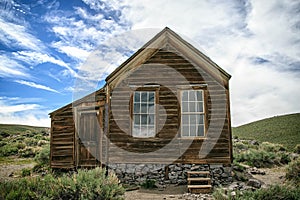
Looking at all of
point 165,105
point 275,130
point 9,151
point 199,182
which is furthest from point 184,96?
point 275,130

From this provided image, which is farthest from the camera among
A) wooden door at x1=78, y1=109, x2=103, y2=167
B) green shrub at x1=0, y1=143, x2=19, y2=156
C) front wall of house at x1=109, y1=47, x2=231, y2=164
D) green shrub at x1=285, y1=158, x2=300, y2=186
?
green shrub at x1=0, y1=143, x2=19, y2=156

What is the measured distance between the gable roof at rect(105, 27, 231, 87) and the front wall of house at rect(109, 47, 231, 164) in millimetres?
205

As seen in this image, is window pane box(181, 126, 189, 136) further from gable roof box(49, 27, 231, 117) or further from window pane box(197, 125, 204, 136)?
gable roof box(49, 27, 231, 117)

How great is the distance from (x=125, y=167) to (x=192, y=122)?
311 cm

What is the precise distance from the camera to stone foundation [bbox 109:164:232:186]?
10547 millimetres

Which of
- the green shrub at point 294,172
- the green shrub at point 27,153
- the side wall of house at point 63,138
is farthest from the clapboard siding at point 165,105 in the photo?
the green shrub at point 27,153

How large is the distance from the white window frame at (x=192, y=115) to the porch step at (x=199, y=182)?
1418mm

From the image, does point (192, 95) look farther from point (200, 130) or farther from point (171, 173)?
point (171, 173)

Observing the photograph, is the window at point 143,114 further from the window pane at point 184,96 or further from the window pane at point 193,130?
the window pane at point 193,130

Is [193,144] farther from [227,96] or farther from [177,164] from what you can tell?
[227,96]

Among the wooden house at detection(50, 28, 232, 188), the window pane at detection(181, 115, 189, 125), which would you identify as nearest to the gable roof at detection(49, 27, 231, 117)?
the wooden house at detection(50, 28, 232, 188)

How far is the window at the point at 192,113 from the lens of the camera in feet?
35.5

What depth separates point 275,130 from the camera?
4112cm

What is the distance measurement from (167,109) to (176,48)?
252 centimetres
